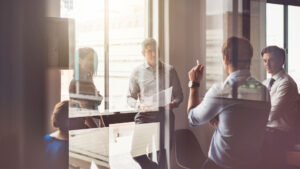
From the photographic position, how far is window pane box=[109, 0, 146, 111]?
166 centimetres

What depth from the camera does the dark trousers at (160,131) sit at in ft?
5.72

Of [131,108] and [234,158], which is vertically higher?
[131,108]

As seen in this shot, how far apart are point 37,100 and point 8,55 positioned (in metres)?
0.24

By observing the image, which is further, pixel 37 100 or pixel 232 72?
pixel 232 72

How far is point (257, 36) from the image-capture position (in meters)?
1.73

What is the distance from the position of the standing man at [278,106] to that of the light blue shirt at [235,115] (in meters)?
0.05

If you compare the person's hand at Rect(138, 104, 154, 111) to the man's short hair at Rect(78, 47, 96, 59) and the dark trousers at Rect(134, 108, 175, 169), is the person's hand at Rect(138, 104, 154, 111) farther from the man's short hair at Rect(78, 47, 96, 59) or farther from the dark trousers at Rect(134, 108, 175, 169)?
the man's short hair at Rect(78, 47, 96, 59)

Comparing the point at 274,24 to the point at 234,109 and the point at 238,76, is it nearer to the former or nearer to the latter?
the point at 238,76

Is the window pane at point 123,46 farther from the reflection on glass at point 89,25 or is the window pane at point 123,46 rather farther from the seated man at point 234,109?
the seated man at point 234,109

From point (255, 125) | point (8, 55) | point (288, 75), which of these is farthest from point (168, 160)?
point (8, 55)

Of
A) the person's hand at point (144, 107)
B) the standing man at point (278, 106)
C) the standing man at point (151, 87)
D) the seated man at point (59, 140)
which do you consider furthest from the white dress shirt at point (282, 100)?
the seated man at point (59, 140)

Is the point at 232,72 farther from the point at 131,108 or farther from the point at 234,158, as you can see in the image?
the point at 131,108

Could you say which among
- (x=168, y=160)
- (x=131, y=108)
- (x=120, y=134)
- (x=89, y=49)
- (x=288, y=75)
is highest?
(x=89, y=49)

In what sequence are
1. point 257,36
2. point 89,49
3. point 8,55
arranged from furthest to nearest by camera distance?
point 257,36, point 89,49, point 8,55
